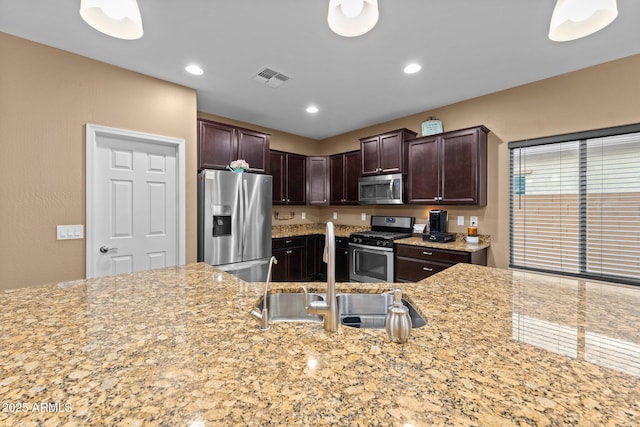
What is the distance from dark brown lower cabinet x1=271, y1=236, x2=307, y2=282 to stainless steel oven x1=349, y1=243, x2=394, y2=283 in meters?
0.82

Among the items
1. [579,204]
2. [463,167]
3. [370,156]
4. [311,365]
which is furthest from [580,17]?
[370,156]

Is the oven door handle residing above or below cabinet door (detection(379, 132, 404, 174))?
below

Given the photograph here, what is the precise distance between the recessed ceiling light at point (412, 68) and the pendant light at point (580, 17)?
1.53m

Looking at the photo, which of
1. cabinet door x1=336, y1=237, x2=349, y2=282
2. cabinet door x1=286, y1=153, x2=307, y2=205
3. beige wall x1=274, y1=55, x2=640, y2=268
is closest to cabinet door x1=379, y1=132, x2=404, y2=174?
beige wall x1=274, y1=55, x2=640, y2=268

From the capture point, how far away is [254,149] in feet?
12.2

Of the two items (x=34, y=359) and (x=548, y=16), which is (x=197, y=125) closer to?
(x=34, y=359)

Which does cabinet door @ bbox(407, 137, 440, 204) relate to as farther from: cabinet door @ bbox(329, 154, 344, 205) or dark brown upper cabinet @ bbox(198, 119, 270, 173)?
dark brown upper cabinet @ bbox(198, 119, 270, 173)

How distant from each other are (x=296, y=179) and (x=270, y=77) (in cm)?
201

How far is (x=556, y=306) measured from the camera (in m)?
1.10

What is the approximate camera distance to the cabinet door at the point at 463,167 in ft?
10.0

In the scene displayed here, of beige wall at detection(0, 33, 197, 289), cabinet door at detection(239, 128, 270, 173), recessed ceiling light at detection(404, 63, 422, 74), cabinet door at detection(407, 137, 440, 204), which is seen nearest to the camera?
beige wall at detection(0, 33, 197, 289)

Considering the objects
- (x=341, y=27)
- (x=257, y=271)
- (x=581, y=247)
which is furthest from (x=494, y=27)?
(x=257, y=271)

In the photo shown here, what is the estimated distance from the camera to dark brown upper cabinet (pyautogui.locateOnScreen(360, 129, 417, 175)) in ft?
12.0

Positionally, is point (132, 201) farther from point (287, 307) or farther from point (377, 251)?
point (377, 251)
